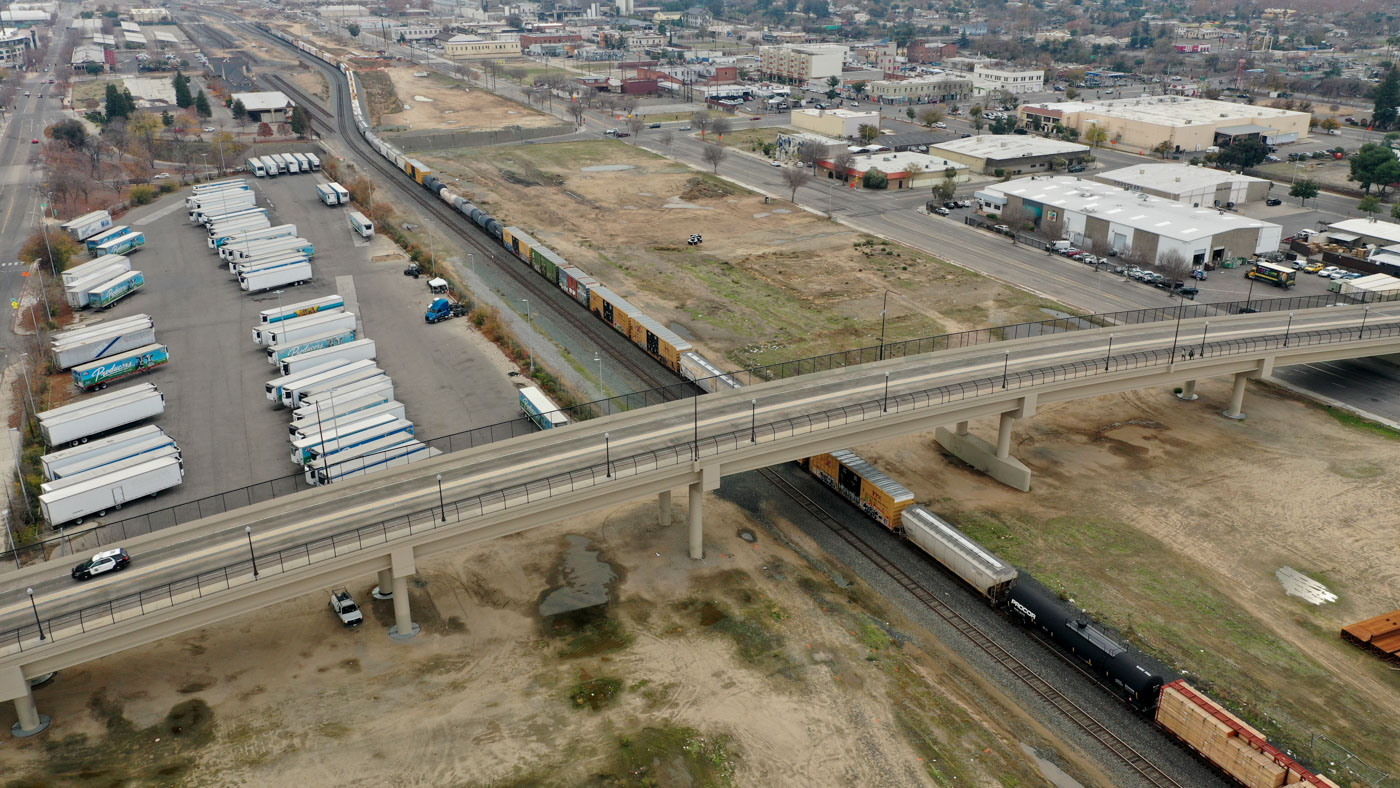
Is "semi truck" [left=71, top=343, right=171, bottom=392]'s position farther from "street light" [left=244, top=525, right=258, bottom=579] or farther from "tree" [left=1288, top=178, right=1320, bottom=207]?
"tree" [left=1288, top=178, right=1320, bottom=207]

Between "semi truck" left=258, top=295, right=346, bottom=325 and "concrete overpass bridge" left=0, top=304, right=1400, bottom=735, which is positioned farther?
"semi truck" left=258, top=295, right=346, bottom=325

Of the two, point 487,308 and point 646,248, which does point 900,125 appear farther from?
point 487,308

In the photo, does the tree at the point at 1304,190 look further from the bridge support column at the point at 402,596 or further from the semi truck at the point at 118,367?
the semi truck at the point at 118,367

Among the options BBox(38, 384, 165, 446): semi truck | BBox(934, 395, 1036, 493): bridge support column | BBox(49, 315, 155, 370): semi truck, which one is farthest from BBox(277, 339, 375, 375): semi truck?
BBox(934, 395, 1036, 493): bridge support column

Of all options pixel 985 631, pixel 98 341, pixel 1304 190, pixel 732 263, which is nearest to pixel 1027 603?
pixel 985 631

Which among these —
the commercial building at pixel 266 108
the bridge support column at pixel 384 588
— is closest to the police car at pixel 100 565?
the bridge support column at pixel 384 588
